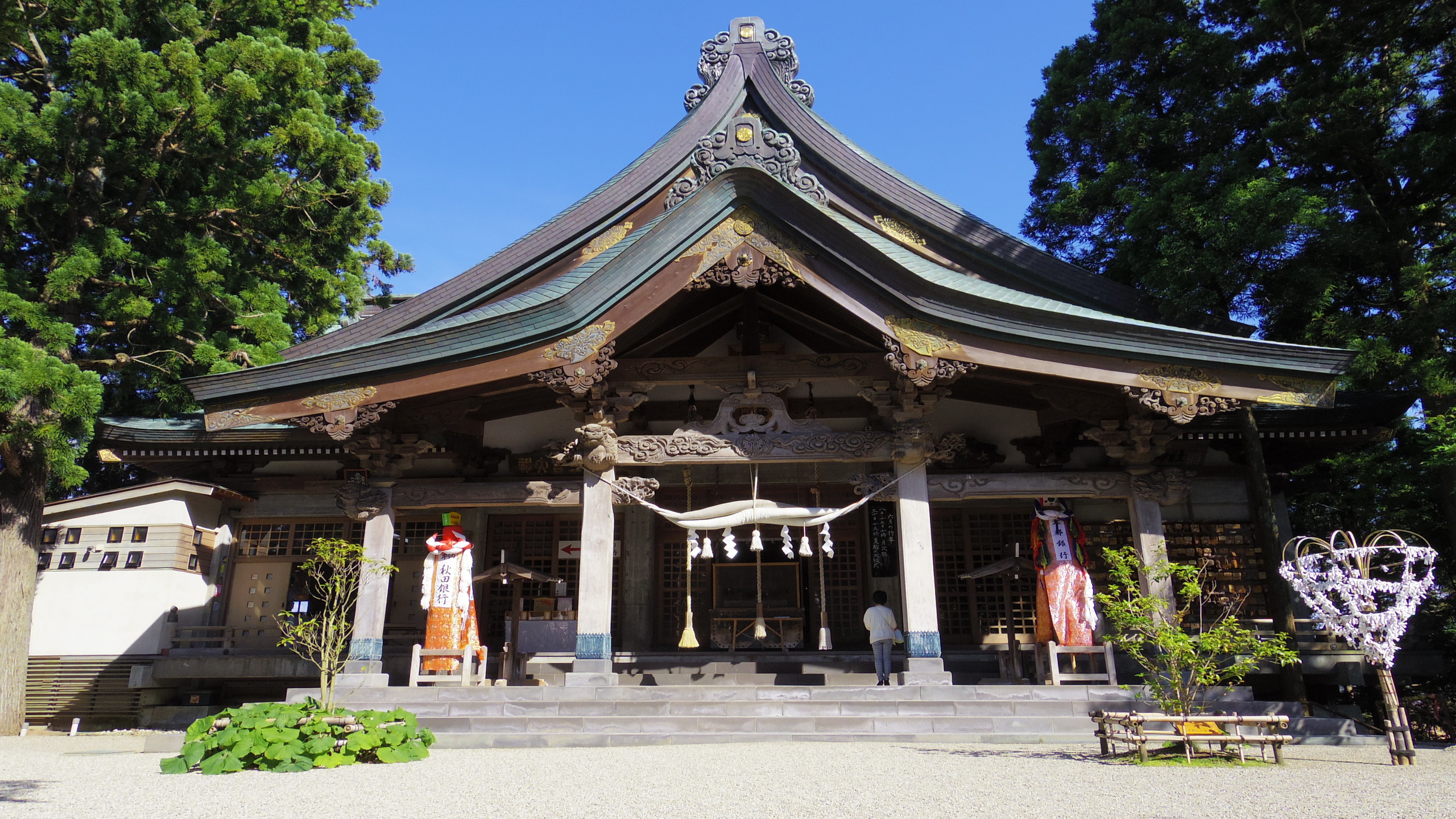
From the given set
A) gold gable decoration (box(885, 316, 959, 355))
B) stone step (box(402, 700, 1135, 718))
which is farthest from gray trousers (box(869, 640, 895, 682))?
gold gable decoration (box(885, 316, 959, 355))

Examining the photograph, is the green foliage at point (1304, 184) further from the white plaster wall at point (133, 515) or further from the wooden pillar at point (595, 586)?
the white plaster wall at point (133, 515)

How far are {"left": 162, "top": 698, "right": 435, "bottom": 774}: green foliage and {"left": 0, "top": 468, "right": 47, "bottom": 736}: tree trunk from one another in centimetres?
644

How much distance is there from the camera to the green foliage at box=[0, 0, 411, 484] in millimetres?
12234

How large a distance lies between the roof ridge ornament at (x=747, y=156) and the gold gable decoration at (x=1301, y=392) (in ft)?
19.4

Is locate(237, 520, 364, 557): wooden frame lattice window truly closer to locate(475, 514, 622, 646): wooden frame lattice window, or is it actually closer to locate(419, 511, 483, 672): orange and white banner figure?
locate(475, 514, 622, 646): wooden frame lattice window

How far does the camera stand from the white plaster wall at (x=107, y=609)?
12633mm

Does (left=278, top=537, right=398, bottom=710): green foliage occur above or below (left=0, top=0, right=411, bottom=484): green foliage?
below

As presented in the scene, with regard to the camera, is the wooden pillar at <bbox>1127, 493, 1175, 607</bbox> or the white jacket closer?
the wooden pillar at <bbox>1127, 493, 1175, 607</bbox>

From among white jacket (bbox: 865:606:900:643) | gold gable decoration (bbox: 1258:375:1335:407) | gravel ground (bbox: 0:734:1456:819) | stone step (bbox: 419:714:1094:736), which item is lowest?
gravel ground (bbox: 0:734:1456:819)

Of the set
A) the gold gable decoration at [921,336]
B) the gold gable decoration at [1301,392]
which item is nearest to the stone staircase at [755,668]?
the gold gable decoration at [921,336]

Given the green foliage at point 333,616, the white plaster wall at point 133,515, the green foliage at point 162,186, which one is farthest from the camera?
the white plaster wall at point 133,515

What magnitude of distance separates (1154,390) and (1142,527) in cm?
174

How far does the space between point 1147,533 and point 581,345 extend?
692 centimetres

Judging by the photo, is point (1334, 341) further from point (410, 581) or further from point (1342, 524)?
point (410, 581)
